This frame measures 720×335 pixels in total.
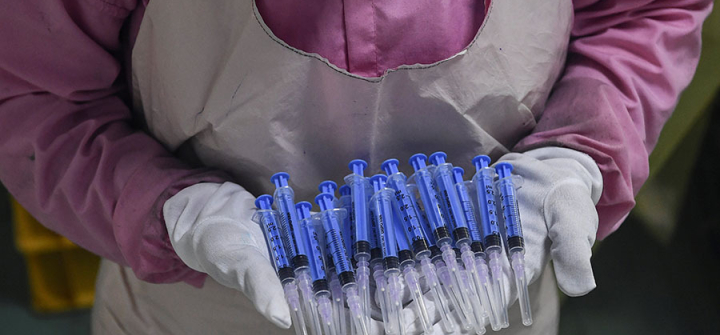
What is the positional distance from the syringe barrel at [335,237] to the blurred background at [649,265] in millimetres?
1082

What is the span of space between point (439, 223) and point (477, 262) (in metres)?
0.06

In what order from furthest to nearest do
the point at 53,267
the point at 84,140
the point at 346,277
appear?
the point at 53,267, the point at 84,140, the point at 346,277

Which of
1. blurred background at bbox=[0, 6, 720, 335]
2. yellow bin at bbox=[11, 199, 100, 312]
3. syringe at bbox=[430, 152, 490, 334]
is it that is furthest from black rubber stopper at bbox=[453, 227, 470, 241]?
yellow bin at bbox=[11, 199, 100, 312]

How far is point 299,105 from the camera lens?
0.79 metres

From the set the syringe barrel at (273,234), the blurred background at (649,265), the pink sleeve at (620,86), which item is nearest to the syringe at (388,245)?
the syringe barrel at (273,234)

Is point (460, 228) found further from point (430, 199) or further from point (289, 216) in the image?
point (289, 216)

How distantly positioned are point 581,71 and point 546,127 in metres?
0.10

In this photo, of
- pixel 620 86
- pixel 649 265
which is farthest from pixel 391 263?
pixel 649 265

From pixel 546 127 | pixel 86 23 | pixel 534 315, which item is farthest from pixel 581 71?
pixel 86 23

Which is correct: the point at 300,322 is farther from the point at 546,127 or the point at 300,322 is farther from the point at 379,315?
the point at 546,127

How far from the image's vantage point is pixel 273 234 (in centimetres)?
79

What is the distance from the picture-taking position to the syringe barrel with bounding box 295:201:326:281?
77 centimetres

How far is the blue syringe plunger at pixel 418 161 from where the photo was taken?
831 mm

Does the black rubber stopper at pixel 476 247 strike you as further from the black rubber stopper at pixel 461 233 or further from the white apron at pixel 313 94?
the white apron at pixel 313 94
